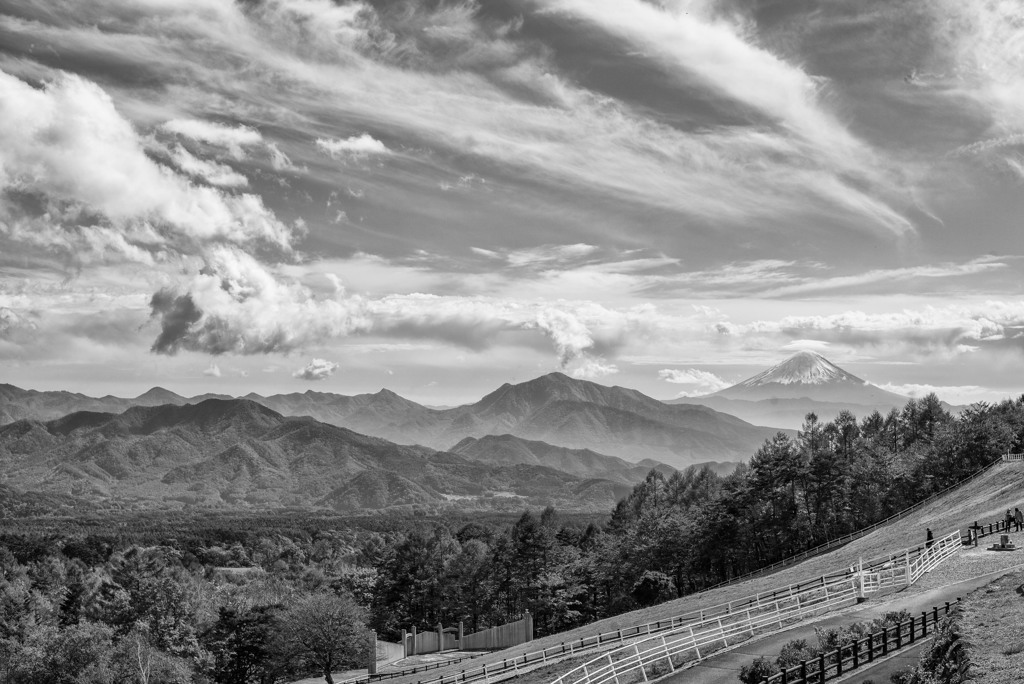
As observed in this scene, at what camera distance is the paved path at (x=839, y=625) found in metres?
25.3

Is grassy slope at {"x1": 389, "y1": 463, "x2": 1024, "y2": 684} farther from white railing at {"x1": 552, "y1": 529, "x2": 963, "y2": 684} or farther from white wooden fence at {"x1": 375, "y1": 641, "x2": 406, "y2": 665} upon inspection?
white wooden fence at {"x1": 375, "y1": 641, "x2": 406, "y2": 665}

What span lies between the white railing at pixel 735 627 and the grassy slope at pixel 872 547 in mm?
13325

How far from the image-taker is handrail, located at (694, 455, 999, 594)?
8294 cm

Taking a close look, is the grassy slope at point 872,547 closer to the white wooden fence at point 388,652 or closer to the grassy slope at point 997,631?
the white wooden fence at point 388,652

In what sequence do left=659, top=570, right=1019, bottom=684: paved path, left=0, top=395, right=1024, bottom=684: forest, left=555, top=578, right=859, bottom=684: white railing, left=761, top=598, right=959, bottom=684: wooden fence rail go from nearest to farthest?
left=761, top=598, right=959, bottom=684: wooden fence rail, left=659, top=570, right=1019, bottom=684: paved path, left=555, top=578, right=859, bottom=684: white railing, left=0, top=395, right=1024, bottom=684: forest

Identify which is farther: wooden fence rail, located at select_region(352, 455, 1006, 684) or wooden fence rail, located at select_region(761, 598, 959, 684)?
wooden fence rail, located at select_region(352, 455, 1006, 684)

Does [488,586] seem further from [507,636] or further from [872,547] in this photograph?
[872,547]

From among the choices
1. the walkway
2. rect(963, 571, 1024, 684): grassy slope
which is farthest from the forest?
rect(963, 571, 1024, 684): grassy slope

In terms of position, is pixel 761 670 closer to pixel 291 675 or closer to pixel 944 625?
pixel 944 625

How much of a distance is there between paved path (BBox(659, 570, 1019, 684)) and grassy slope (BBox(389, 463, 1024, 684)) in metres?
19.4

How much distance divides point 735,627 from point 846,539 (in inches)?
2244

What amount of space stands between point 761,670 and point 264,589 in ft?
Answer: 435

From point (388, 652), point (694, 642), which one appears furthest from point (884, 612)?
point (388, 652)

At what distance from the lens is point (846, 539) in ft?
283
